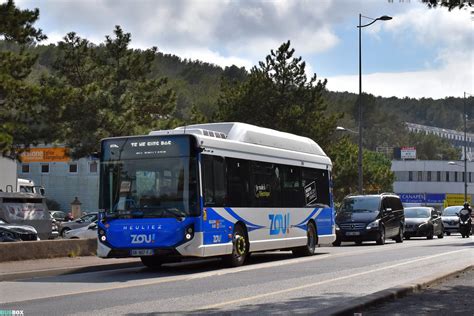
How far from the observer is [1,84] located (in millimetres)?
30156

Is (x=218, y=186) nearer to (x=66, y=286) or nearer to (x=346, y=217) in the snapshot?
(x=66, y=286)

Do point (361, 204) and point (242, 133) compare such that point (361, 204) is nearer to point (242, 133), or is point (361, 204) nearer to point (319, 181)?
point (319, 181)

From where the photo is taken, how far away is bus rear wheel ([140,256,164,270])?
19.5 m

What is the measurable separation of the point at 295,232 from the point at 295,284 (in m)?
8.48

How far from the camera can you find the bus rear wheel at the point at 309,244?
2402 cm

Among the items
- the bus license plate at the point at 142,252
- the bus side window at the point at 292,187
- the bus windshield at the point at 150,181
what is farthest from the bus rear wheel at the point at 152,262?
the bus side window at the point at 292,187

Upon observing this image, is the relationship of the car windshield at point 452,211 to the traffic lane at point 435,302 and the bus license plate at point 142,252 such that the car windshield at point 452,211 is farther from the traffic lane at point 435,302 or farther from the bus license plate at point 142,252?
the traffic lane at point 435,302

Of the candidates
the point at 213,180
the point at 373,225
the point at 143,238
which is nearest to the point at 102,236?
the point at 143,238

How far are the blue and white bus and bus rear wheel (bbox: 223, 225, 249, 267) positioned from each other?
2cm

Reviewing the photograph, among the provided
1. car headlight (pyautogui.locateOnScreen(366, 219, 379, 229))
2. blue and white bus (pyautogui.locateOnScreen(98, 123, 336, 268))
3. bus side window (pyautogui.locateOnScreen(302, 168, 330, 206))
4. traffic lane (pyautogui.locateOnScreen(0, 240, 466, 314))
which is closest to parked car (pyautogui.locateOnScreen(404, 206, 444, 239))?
car headlight (pyautogui.locateOnScreen(366, 219, 379, 229))

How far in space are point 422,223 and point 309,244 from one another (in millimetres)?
16486

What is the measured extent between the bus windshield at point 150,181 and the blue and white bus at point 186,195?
0.02 meters

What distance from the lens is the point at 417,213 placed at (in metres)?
40.5

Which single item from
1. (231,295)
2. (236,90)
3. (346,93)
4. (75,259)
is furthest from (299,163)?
(346,93)
